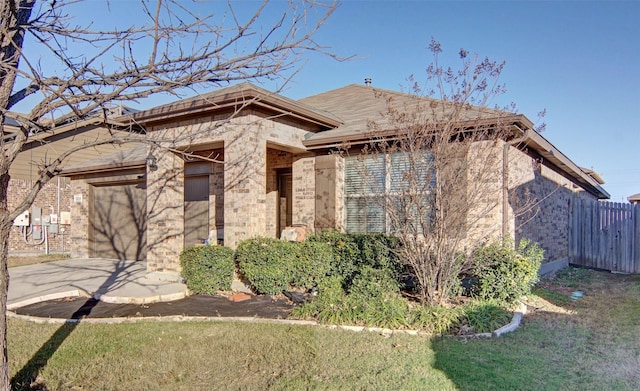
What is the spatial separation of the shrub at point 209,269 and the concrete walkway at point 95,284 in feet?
1.05

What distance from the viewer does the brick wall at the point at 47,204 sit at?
1564 cm

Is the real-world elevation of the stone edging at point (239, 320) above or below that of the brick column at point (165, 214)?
below

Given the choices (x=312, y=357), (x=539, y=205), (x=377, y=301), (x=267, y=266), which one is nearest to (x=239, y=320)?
(x=267, y=266)

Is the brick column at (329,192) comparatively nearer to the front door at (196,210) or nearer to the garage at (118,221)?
the front door at (196,210)

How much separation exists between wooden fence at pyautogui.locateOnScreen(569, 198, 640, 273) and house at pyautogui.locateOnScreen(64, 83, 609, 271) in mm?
538

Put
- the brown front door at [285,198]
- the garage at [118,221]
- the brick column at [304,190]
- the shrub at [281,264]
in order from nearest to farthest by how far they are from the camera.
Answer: the shrub at [281,264] → the brick column at [304,190] → the brown front door at [285,198] → the garage at [118,221]

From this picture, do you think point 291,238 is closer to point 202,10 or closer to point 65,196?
point 202,10

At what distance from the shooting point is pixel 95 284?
870 cm

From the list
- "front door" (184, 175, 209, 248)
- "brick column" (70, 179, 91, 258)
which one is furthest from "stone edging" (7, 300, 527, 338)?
"brick column" (70, 179, 91, 258)

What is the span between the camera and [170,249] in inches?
373

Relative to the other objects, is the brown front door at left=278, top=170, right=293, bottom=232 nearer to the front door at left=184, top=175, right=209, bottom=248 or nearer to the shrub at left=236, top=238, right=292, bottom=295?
the front door at left=184, top=175, right=209, bottom=248

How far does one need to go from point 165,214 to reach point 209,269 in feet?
8.07

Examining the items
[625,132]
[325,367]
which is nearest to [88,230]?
[325,367]

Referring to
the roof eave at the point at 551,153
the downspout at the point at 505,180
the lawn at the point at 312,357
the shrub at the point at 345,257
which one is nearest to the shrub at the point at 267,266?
the shrub at the point at 345,257
